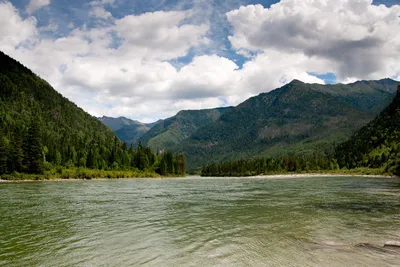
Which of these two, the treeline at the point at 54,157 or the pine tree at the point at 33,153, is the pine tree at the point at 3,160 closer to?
the treeline at the point at 54,157

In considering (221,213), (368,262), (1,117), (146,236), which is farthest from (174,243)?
(1,117)

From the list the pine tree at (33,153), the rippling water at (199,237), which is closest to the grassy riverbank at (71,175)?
the pine tree at (33,153)

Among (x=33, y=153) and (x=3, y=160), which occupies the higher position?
(x=33, y=153)

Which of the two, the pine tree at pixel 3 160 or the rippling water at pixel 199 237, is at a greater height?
the pine tree at pixel 3 160

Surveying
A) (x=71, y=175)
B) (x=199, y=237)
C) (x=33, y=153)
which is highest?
(x=33, y=153)

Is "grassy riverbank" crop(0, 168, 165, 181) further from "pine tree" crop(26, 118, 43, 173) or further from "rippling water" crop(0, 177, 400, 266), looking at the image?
"rippling water" crop(0, 177, 400, 266)

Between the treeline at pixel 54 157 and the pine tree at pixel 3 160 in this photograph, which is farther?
the treeline at pixel 54 157

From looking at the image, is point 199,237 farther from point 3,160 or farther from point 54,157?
point 54,157

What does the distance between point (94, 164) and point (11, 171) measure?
53398 millimetres

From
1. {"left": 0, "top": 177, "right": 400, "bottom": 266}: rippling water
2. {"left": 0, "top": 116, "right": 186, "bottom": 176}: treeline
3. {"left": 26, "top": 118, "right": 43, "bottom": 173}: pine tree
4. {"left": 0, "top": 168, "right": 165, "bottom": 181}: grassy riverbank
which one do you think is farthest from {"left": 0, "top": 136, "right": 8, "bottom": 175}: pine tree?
{"left": 0, "top": 177, "right": 400, "bottom": 266}: rippling water

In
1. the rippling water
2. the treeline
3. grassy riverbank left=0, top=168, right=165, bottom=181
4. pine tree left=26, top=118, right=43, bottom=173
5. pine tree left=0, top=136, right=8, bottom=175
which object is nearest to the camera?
→ the rippling water

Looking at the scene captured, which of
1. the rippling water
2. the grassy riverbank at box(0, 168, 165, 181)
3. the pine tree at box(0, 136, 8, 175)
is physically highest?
the pine tree at box(0, 136, 8, 175)

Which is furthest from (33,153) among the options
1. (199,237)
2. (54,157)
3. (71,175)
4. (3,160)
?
(199,237)

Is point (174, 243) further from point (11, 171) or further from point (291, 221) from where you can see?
point (11, 171)
